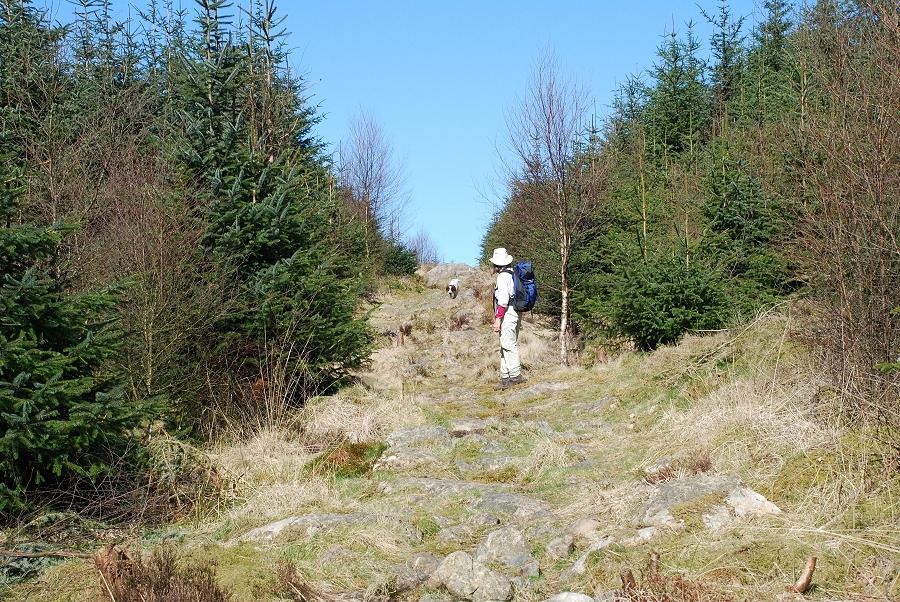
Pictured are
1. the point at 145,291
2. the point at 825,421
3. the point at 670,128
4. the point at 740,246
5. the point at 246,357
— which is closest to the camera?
the point at 825,421

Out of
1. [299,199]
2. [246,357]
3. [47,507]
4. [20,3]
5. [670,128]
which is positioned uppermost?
[20,3]

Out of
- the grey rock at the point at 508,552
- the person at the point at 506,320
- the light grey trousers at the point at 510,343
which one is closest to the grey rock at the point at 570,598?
the grey rock at the point at 508,552

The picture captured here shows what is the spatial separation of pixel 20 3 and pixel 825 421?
2525cm

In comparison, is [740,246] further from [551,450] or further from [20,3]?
[20,3]

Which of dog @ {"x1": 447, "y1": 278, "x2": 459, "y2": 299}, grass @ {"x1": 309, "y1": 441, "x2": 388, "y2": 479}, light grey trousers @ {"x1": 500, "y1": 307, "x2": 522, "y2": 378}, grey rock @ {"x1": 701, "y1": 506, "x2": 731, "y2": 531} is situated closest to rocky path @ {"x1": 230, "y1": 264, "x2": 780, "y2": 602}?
grey rock @ {"x1": 701, "y1": 506, "x2": 731, "y2": 531}

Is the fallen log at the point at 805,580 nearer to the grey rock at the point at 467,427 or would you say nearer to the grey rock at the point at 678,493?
the grey rock at the point at 678,493

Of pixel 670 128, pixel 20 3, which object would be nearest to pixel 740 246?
pixel 670 128

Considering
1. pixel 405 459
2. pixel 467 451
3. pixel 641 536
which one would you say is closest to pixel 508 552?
pixel 641 536

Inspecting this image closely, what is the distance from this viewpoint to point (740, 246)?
523 inches

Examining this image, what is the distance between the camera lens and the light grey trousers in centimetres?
1287

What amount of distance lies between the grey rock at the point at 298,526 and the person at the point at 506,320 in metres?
6.42

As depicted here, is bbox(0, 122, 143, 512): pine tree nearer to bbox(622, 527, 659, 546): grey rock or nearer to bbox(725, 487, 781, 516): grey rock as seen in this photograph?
bbox(622, 527, 659, 546): grey rock

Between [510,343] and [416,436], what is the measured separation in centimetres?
407

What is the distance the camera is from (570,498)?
22.2 ft
